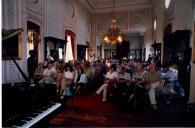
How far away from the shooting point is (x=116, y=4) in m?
13.4

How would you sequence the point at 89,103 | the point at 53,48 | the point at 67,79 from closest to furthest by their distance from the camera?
1. the point at 89,103
2. the point at 67,79
3. the point at 53,48

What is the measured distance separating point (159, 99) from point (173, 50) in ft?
9.70

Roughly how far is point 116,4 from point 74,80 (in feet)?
29.3

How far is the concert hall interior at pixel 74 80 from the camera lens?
106 inches

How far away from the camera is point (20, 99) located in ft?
7.41

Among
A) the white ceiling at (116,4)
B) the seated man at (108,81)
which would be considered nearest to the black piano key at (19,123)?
the seated man at (108,81)

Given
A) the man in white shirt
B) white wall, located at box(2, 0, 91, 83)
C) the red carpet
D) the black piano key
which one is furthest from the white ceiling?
the black piano key

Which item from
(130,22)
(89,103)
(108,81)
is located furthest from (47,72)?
(130,22)

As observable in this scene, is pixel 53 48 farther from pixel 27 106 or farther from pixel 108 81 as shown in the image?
pixel 27 106

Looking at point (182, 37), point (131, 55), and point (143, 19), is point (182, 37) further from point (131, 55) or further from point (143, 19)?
point (131, 55)

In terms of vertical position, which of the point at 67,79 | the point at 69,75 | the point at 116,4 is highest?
the point at 116,4

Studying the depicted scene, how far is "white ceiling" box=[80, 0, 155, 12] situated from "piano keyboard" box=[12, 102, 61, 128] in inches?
431

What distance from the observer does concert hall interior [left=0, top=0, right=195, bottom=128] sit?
270 centimetres

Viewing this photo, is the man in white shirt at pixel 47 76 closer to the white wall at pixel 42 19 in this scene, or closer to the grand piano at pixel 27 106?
the white wall at pixel 42 19
